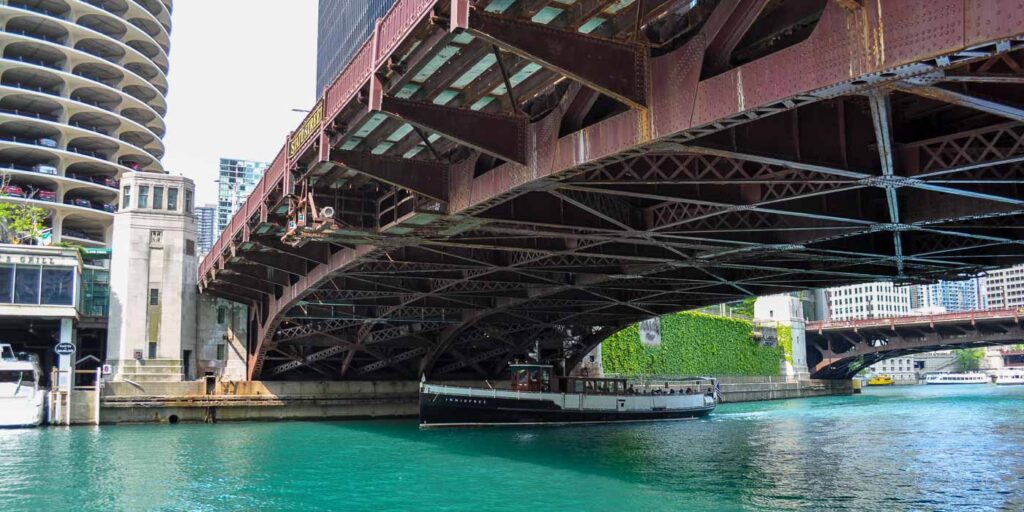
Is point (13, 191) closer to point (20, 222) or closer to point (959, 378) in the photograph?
point (20, 222)

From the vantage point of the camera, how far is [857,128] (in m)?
20.4

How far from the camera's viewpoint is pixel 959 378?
191250 millimetres

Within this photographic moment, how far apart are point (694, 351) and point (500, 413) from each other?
43108 mm

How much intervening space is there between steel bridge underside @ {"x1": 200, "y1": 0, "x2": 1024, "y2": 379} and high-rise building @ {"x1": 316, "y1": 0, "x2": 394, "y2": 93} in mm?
97262

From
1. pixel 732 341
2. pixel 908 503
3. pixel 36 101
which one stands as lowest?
pixel 908 503

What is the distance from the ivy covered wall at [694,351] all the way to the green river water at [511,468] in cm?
3013

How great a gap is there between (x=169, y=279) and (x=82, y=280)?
21.6 ft

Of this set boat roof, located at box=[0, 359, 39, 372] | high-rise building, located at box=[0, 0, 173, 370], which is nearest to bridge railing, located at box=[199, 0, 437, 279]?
boat roof, located at box=[0, 359, 39, 372]

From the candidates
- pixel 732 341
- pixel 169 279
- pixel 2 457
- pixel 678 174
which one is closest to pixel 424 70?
pixel 678 174

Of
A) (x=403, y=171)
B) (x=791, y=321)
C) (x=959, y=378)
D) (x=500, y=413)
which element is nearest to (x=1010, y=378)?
(x=959, y=378)

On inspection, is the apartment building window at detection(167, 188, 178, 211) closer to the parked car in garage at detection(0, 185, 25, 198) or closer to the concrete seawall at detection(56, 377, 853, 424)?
the concrete seawall at detection(56, 377, 853, 424)

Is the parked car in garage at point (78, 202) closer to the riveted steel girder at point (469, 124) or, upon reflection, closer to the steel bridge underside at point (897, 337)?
the riveted steel girder at point (469, 124)

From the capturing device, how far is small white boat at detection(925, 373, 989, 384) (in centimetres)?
19100

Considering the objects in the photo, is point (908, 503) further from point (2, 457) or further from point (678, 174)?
point (2, 457)
